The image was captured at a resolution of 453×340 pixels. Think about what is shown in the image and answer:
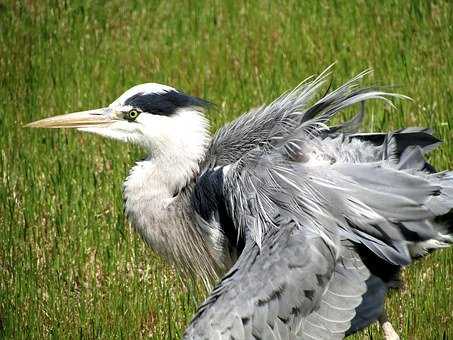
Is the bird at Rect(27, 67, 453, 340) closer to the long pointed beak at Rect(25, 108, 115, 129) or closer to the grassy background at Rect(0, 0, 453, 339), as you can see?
the long pointed beak at Rect(25, 108, 115, 129)

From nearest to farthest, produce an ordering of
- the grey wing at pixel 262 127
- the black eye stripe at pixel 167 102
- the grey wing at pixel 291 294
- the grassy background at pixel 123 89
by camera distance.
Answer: the grey wing at pixel 291 294 → the grey wing at pixel 262 127 → the black eye stripe at pixel 167 102 → the grassy background at pixel 123 89

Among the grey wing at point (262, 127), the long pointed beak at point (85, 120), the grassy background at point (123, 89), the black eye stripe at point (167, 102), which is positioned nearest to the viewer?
the grey wing at point (262, 127)

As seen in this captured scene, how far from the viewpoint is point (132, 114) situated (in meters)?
6.00

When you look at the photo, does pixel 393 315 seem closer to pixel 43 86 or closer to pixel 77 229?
pixel 77 229

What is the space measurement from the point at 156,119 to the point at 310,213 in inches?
46.0

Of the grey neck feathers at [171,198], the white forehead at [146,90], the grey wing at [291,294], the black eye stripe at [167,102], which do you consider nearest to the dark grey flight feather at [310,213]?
the grey wing at [291,294]

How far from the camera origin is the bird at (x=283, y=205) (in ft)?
16.2

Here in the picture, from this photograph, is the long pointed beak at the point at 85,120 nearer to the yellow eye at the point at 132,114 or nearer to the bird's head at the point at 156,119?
the bird's head at the point at 156,119

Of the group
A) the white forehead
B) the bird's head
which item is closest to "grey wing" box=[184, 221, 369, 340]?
the bird's head

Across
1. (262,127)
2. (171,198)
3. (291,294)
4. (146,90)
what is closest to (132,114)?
(146,90)

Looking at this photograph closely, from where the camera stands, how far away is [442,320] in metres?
6.14

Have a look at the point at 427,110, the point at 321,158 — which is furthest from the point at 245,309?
the point at 427,110

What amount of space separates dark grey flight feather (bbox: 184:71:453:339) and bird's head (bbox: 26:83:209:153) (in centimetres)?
20

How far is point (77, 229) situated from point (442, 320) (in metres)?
2.50
